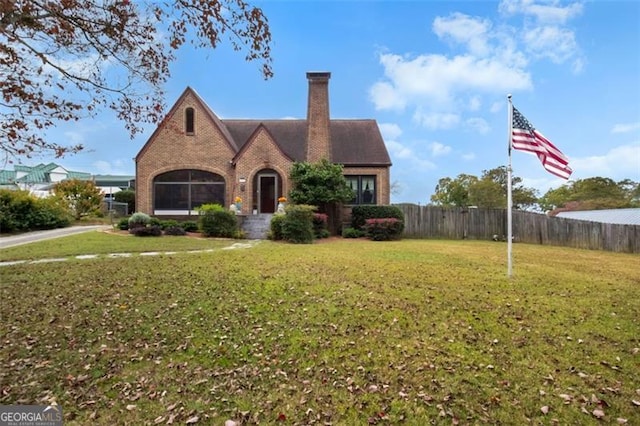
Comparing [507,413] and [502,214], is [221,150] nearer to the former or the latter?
Result: [502,214]

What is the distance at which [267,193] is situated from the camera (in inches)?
827

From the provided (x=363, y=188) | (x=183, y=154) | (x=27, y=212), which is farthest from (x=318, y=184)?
(x=27, y=212)

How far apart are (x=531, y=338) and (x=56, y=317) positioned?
6.97m

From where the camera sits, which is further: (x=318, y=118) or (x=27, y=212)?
(x=318, y=118)

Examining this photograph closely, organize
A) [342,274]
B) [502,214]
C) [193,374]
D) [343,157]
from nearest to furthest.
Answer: [193,374]
[342,274]
[502,214]
[343,157]

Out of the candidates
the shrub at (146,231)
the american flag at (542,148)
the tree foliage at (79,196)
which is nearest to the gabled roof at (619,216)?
the american flag at (542,148)

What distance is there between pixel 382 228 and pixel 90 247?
12516mm

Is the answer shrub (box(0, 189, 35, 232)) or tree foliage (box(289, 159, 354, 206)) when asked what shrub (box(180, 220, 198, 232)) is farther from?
shrub (box(0, 189, 35, 232))

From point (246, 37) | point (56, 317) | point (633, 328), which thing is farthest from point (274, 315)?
point (633, 328)

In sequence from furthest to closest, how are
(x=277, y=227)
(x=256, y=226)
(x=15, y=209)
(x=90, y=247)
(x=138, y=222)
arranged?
(x=256, y=226) → (x=138, y=222) → (x=15, y=209) → (x=277, y=227) → (x=90, y=247)

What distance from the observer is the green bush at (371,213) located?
1916cm

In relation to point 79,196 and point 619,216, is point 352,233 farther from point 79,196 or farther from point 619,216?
point 79,196

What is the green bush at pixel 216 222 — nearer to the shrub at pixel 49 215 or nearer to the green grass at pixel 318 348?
the green grass at pixel 318 348

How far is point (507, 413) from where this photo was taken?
10.9ft
